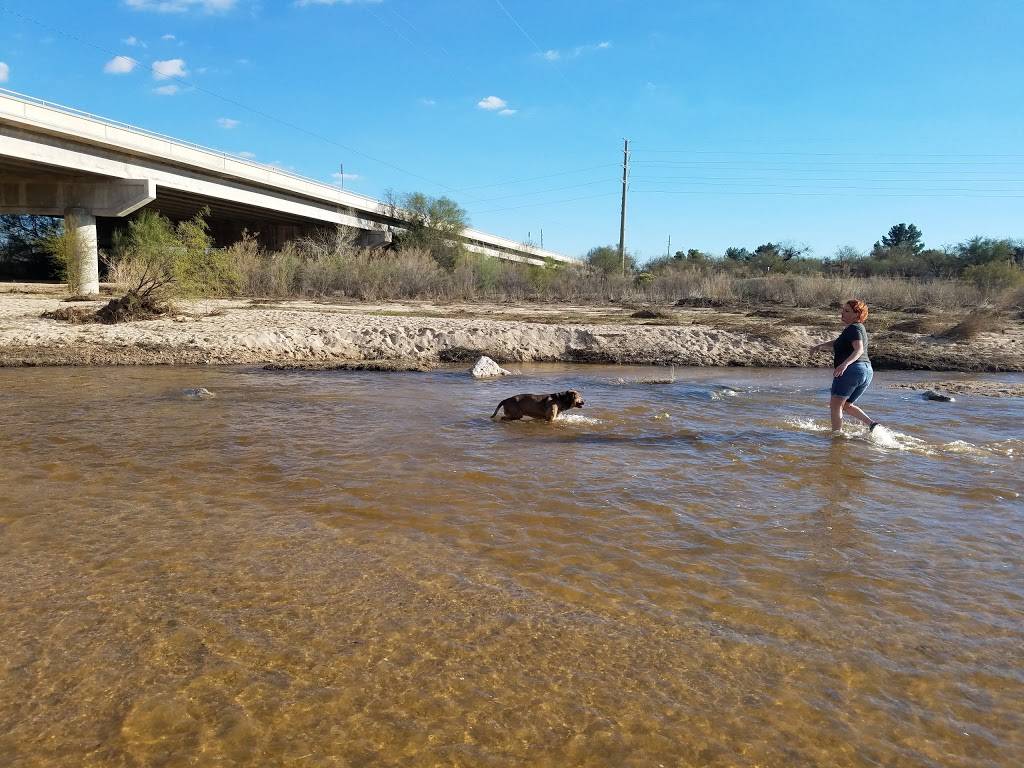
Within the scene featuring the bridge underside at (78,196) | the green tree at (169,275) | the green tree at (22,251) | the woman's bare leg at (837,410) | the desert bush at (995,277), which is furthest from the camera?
the green tree at (22,251)

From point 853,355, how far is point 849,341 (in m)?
0.18

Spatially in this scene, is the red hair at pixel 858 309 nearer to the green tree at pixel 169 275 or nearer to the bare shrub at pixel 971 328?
the bare shrub at pixel 971 328

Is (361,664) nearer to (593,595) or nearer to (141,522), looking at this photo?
(593,595)

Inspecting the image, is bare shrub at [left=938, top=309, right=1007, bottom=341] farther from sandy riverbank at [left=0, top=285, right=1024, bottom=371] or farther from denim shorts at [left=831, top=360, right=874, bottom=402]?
denim shorts at [left=831, top=360, right=874, bottom=402]

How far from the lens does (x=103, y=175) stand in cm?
2761

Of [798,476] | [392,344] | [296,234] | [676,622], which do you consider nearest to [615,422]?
[798,476]

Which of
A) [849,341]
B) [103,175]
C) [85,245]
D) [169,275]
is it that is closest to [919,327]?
[849,341]

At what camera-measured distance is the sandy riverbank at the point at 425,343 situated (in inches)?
546

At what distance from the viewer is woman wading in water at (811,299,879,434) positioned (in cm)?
779

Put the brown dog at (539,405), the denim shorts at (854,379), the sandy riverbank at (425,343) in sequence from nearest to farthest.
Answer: the denim shorts at (854,379) < the brown dog at (539,405) < the sandy riverbank at (425,343)

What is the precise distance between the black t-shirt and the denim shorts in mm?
88

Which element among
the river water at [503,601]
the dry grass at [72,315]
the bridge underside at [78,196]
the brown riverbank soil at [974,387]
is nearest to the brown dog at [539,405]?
the river water at [503,601]

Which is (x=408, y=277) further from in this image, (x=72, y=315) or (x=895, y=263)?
(x=895, y=263)

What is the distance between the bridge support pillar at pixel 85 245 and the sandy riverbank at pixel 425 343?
6.60 m
